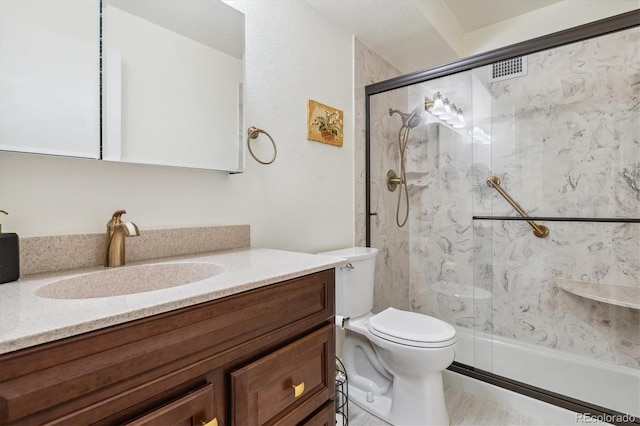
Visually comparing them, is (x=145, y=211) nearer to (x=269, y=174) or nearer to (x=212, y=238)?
(x=212, y=238)

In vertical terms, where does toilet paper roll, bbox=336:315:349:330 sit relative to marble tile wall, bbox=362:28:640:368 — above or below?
below

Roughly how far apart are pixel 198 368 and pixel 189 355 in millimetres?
39

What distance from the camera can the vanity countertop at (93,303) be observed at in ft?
1.62

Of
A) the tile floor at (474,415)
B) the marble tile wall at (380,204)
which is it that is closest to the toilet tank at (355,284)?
the marble tile wall at (380,204)

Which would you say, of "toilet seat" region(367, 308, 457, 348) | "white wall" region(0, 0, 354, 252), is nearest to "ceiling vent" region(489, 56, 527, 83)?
"white wall" region(0, 0, 354, 252)

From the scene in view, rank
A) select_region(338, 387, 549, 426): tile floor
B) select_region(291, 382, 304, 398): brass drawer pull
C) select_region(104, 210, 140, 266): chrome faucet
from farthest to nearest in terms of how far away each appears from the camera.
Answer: select_region(338, 387, 549, 426): tile floor → select_region(104, 210, 140, 266): chrome faucet → select_region(291, 382, 304, 398): brass drawer pull

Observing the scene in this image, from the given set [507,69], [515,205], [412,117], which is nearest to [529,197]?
[515,205]

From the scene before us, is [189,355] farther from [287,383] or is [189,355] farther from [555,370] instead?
[555,370]

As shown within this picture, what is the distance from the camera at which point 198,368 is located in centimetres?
68

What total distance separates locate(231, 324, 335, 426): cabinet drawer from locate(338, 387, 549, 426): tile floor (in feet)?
2.72

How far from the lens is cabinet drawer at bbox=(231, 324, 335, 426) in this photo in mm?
761

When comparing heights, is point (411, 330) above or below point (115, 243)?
below

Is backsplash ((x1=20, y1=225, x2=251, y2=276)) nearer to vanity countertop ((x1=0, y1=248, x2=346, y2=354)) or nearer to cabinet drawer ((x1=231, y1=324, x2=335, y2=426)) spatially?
vanity countertop ((x1=0, y1=248, x2=346, y2=354))

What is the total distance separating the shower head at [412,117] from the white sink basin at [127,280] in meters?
1.78
